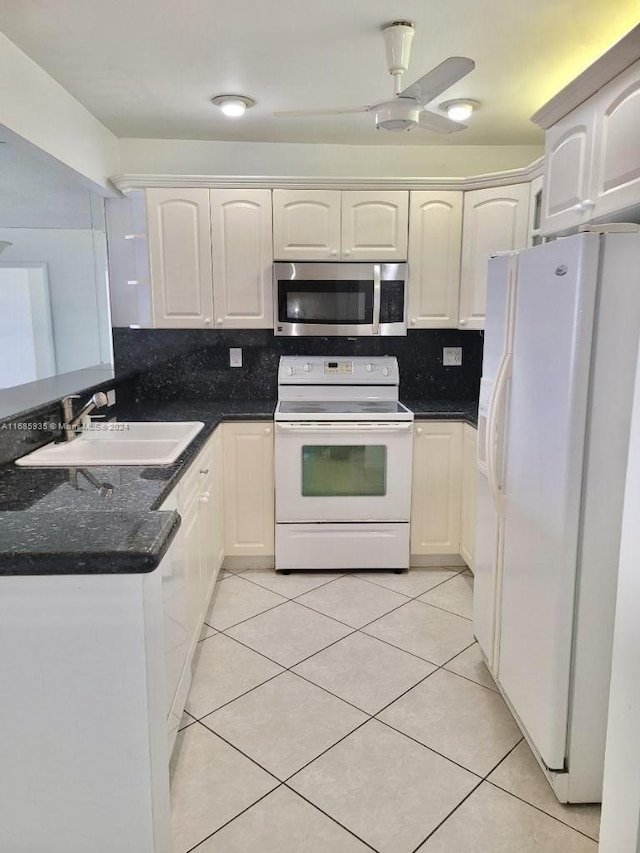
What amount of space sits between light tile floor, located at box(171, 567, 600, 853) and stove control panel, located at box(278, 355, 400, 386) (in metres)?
1.39

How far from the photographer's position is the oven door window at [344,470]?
10.7ft

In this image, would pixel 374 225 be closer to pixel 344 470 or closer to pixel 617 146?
pixel 344 470

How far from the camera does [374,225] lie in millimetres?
3432

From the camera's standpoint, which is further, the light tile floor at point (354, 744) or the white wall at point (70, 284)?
the white wall at point (70, 284)

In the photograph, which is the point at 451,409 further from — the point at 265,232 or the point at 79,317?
the point at 79,317

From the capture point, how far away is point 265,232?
11.2ft

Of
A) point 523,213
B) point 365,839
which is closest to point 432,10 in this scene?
point 523,213

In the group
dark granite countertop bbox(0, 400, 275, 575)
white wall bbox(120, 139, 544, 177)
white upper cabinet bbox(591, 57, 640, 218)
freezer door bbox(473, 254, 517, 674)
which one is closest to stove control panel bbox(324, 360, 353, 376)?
dark granite countertop bbox(0, 400, 275, 575)

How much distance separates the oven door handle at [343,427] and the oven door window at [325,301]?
0.63 metres

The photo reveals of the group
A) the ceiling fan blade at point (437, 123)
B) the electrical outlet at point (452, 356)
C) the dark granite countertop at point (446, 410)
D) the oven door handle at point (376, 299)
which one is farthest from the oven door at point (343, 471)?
the ceiling fan blade at point (437, 123)

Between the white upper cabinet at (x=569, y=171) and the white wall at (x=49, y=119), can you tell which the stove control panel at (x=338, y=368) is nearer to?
the white upper cabinet at (x=569, y=171)

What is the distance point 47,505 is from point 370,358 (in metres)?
2.45

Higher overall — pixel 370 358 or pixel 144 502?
pixel 370 358

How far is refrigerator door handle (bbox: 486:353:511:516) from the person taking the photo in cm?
204
